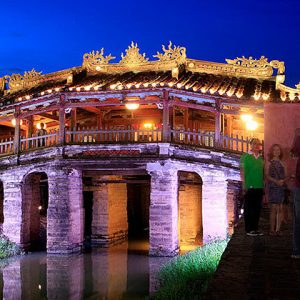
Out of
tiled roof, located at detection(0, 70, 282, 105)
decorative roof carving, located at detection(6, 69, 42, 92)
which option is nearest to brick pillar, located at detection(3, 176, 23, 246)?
tiled roof, located at detection(0, 70, 282, 105)

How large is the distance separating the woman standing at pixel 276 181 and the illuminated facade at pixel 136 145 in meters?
8.24

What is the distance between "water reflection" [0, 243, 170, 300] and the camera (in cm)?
1177

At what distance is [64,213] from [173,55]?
8.57 metres

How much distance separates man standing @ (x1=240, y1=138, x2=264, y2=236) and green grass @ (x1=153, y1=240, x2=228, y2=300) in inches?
53.7

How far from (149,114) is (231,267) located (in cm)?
1605

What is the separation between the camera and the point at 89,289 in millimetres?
12148

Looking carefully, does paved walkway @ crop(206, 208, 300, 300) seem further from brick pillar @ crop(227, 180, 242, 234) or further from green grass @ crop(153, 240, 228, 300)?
brick pillar @ crop(227, 180, 242, 234)

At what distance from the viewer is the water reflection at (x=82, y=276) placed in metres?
11.8

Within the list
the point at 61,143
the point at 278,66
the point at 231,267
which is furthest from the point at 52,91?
the point at 231,267

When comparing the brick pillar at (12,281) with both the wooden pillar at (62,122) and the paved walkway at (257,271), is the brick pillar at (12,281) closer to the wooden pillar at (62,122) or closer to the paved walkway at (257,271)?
the wooden pillar at (62,122)

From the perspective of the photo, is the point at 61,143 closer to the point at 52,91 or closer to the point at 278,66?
the point at 52,91

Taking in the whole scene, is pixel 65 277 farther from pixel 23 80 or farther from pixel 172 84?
pixel 23 80

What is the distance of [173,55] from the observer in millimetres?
20422

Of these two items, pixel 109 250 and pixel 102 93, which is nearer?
pixel 102 93
